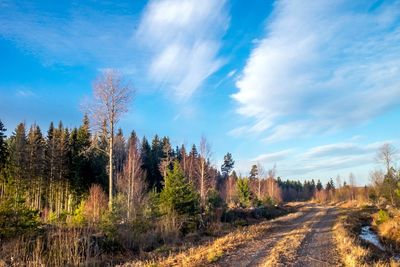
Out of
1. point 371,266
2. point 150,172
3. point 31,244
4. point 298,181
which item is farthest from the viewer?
point 298,181

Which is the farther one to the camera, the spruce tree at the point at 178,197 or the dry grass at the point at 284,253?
the spruce tree at the point at 178,197

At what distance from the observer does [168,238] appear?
15.8m

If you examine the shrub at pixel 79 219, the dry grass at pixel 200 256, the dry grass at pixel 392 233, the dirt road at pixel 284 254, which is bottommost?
the dry grass at pixel 392 233

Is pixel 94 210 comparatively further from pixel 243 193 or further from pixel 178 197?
pixel 243 193

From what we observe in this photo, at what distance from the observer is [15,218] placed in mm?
11648

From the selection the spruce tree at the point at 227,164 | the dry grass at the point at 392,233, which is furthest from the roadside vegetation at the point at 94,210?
the spruce tree at the point at 227,164

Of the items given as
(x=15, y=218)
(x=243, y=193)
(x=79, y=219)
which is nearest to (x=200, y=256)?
(x=15, y=218)

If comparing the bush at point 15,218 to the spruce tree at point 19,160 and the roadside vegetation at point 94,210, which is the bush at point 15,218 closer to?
the roadside vegetation at point 94,210

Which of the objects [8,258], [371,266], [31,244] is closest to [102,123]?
[31,244]

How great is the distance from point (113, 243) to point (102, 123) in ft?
33.7

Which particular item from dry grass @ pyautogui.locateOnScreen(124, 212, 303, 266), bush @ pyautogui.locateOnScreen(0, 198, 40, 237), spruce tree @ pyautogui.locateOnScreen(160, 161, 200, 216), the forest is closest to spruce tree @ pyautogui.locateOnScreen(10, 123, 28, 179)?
the forest

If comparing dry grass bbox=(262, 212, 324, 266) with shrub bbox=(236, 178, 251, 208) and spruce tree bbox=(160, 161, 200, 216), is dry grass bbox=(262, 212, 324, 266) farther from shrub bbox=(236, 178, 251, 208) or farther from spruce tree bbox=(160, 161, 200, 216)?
shrub bbox=(236, 178, 251, 208)

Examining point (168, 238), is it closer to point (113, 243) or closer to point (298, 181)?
point (113, 243)

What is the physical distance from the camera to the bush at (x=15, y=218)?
11.4m
